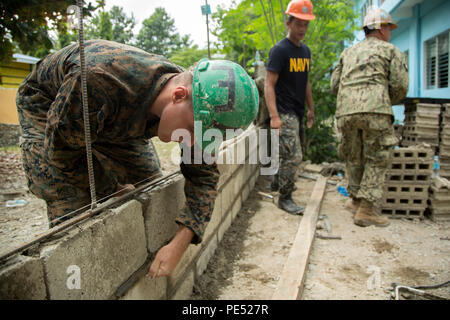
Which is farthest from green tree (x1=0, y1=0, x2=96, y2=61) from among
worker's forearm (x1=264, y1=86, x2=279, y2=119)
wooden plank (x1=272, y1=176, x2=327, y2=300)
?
worker's forearm (x1=264, y1=86, x2=279, y2=119)

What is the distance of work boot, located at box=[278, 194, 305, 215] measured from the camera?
3661 mm

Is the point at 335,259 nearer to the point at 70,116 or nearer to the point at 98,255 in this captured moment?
the point at 98,255

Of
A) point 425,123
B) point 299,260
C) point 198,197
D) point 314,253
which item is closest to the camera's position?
point 198,197

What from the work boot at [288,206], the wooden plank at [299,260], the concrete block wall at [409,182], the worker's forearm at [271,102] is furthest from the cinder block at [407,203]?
the worker's forearm at [271,102]

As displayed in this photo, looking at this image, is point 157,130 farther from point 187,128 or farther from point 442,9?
point 442,9

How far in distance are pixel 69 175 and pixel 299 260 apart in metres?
1.81

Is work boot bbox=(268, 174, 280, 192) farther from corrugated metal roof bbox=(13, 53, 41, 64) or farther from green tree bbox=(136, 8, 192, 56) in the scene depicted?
corrugated metal roof bbox=(13, 53, 41, 64)

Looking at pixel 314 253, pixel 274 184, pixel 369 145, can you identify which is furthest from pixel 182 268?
pixel 274 184

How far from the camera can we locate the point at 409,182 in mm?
3564

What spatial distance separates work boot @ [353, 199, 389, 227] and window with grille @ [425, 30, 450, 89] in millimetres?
5766

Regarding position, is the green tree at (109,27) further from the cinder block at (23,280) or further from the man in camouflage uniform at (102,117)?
the cinder block at (23,280)

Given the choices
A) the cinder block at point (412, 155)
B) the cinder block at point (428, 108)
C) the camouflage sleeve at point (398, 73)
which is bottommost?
the cinder block at point (412, 155)

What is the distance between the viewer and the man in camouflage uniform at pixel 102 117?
138 cm

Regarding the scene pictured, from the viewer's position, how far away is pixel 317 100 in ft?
19.3
